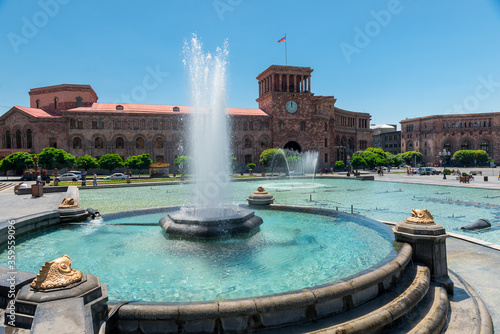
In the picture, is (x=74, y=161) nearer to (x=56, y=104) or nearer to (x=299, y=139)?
(x=56, y=104)

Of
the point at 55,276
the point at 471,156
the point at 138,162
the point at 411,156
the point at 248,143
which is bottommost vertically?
the point at 55,276

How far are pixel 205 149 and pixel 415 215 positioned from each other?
692 centimetres

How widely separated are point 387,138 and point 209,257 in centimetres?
11727

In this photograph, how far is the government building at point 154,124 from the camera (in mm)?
51312

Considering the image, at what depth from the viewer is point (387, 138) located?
112625 mm

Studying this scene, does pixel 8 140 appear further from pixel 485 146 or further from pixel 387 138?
pixel 485 146

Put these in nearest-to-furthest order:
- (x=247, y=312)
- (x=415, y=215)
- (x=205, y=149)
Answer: (x=247, y=312), (x=415, y=215), (x=205, y=149)

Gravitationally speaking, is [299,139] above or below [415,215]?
above

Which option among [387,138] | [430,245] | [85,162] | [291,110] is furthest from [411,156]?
[430,245]

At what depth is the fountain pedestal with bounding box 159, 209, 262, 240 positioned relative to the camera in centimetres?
790

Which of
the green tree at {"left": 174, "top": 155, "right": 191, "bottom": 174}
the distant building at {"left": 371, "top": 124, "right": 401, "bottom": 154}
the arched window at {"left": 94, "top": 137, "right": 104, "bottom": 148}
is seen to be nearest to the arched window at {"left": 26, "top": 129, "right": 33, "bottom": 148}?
the arched window at {"left": 94, "top": 137, "right": 104, "bottom": 148}

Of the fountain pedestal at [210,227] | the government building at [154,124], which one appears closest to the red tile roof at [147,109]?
the government building at [154,124]

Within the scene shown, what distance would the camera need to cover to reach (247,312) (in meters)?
3.87

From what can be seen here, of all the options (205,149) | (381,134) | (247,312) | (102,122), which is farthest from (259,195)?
(381,134)
